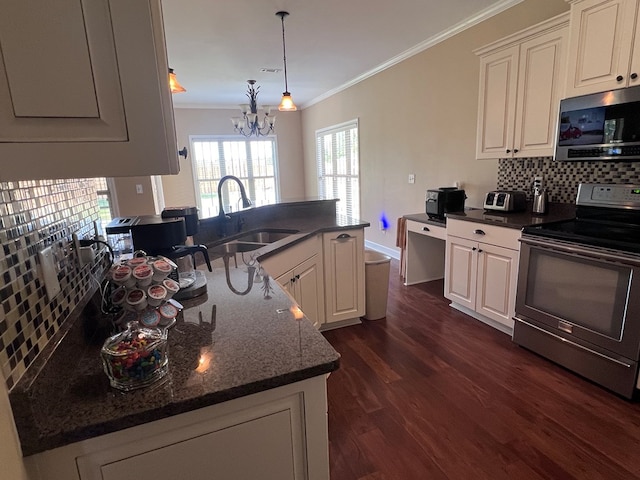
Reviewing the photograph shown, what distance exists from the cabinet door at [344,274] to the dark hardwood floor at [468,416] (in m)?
0.26

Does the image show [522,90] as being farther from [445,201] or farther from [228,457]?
[228,457]

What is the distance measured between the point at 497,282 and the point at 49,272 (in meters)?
2.69

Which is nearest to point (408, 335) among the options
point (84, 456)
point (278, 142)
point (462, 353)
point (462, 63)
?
point (462, 353)

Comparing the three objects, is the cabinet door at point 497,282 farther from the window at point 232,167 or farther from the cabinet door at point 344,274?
the window at point 232,167

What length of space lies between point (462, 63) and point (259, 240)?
2695 mm

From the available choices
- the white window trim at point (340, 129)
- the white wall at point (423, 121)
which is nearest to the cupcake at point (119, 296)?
the white wall at point (423, 121)

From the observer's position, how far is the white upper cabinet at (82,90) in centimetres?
57

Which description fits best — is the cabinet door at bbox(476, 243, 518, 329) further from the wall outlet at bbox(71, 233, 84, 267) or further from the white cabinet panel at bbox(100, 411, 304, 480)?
the wall outlet at bbox(71, 233, 84, 267)

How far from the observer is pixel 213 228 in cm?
243

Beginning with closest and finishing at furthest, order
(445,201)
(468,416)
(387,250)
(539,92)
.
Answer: (468,416) < (539,92) < (445,201) < (387,250)

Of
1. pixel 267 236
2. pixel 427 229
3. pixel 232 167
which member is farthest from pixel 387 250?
pixel 232 167

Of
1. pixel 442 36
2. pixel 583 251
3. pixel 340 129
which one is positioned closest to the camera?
pixel 583 251

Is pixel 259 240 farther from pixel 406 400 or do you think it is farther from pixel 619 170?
pixel 619 170

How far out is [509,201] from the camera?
113 inches
